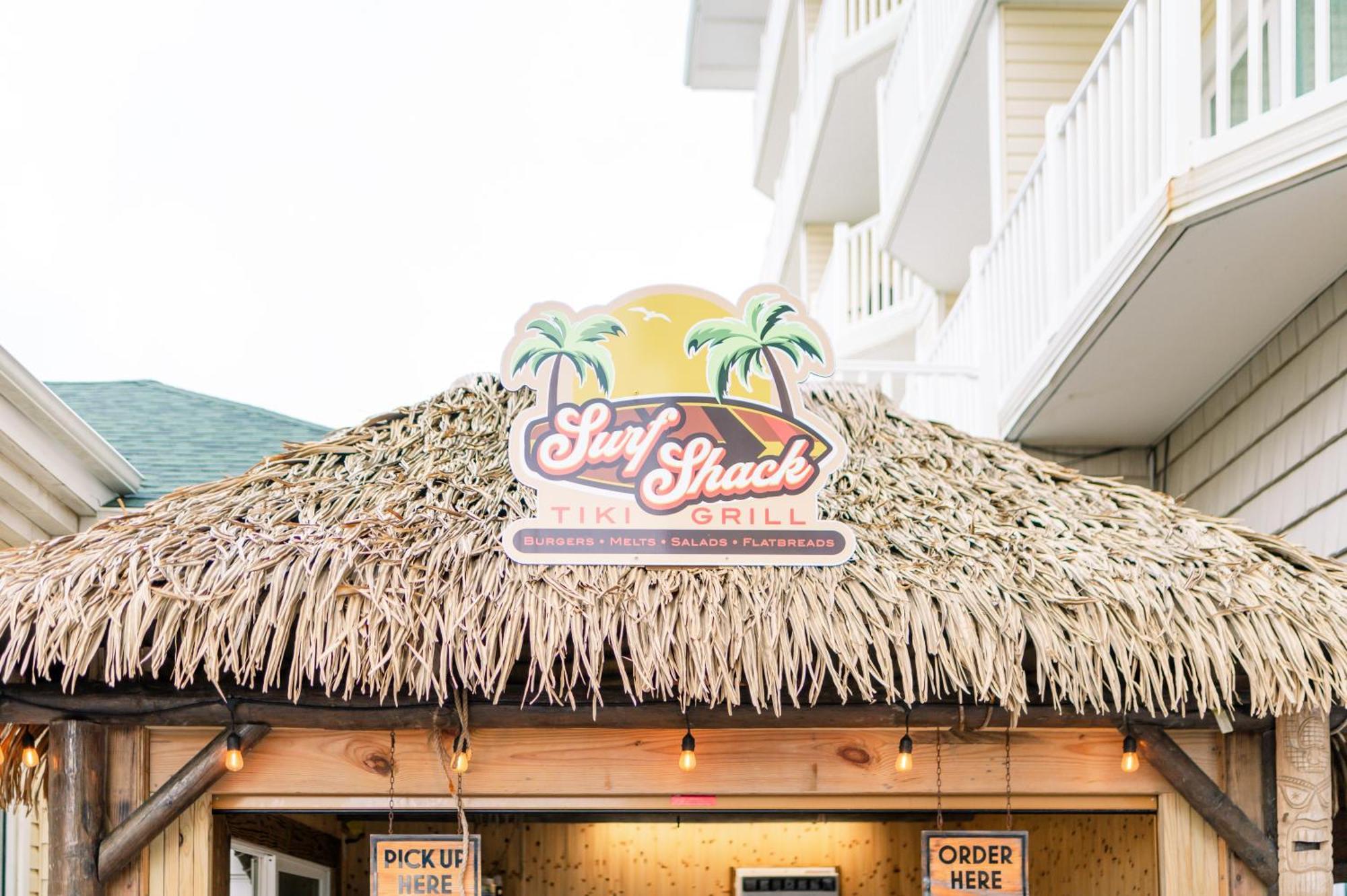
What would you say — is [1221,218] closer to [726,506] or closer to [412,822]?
[726,506]

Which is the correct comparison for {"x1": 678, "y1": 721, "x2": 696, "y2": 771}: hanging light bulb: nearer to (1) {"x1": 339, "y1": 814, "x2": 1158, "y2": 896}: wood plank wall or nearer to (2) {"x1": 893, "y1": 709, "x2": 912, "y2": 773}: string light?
(2) {"x1": 893, "y1": 709, "x2": 912, "y2": 773}: string light

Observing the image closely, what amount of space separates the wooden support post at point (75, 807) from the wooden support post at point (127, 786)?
0.06m

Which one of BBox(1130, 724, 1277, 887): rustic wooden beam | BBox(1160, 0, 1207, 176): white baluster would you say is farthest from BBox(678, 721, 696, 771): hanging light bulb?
BBox(1160, 0, 1207, 176): white baluster

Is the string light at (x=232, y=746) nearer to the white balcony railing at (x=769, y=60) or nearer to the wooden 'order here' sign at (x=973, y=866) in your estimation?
the wooden 'order here' sign at (x=973, y=866)

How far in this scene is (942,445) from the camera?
6.43 metres

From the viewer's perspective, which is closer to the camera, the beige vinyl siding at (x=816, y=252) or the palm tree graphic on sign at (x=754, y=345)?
the palm tree graphic on sign at (x=754, y=345)

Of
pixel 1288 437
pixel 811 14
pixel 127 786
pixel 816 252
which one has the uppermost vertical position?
pixel 811 14

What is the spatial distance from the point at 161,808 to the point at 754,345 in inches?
104

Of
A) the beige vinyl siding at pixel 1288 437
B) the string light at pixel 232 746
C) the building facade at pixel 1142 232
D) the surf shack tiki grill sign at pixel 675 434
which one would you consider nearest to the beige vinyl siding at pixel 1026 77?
the building facade at pixel 1142 232

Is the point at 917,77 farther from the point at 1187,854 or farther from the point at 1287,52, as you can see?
the point at 1187,854

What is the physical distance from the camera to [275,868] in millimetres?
8172

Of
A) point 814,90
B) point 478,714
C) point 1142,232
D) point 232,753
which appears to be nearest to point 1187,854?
point 1142,232

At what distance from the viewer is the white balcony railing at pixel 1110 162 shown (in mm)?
5707

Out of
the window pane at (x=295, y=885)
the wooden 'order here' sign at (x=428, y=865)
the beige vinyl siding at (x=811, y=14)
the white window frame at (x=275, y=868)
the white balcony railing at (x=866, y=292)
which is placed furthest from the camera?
the beige vinyl siding at (x=811, y=14)
